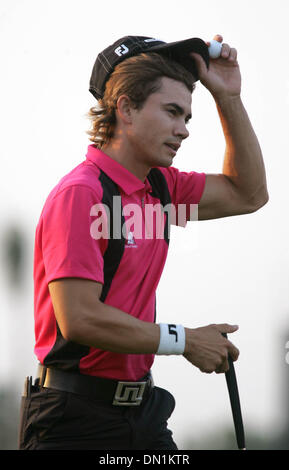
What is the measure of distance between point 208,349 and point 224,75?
91.9 inches

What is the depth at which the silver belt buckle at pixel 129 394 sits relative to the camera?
6.24 metres

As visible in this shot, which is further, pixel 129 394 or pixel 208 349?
pixel 129 394

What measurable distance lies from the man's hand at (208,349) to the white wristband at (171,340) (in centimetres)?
4

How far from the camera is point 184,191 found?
7129mm

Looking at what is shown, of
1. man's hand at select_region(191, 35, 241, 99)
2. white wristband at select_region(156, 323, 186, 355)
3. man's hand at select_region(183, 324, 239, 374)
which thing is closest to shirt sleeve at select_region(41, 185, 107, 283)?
white wristband at select_region(156, 323, 186, 355)

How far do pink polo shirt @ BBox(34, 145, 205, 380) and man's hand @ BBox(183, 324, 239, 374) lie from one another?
21.3 inches

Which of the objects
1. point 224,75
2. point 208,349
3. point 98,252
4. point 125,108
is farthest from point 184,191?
point 208,349

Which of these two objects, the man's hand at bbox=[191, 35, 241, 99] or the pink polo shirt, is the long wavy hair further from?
the man's hand at bbox=[191, 35, 241, 99]

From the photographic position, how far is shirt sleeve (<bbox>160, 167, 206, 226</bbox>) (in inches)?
279

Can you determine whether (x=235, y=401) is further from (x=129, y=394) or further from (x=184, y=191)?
(x=184, y=191)

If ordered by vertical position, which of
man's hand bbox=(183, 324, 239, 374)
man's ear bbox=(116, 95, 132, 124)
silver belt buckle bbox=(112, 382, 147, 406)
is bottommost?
silver belt buckle bbox=(112, 382, 147, 406)

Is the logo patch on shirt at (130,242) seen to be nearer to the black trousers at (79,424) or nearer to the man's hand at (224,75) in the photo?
the black trousers at (79,424)

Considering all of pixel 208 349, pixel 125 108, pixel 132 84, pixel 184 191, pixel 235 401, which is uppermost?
pixel 132 84
